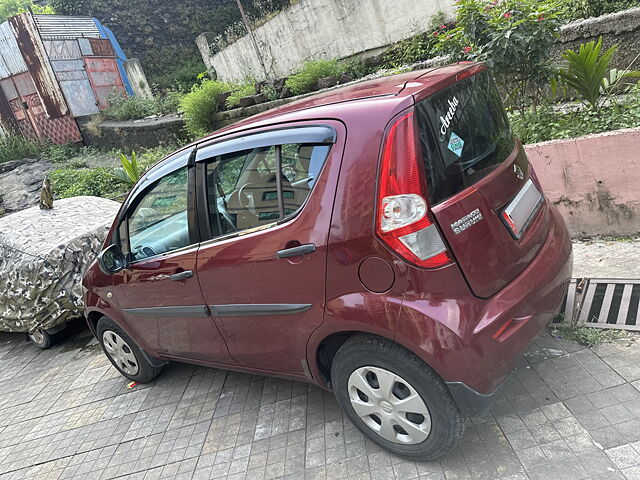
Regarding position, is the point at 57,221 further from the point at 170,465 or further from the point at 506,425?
the point at 506,425

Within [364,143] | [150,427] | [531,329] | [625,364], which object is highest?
[364,143]

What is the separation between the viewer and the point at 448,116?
208 cm

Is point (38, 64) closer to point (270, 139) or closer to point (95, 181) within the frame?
A: point (95, 181)

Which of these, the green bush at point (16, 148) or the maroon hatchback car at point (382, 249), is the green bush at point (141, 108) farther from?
the maroon hatchback car at point (382, 249)

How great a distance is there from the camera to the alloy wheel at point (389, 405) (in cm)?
211

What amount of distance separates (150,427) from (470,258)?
8.53ft

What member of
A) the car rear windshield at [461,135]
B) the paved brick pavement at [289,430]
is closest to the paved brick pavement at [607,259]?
the paved brick pavement at [289,430]

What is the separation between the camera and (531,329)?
210cm

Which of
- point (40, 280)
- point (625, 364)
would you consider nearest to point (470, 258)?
point (625, 364)

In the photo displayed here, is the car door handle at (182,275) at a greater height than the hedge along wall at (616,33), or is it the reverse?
the hedge along wall at (616,33)

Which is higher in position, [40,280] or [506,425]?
[40,280]

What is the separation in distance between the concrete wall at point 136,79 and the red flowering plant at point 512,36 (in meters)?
16.6

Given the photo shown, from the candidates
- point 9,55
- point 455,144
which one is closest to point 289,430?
point 455,144

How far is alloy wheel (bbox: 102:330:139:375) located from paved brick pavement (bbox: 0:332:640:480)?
0.63 feet
